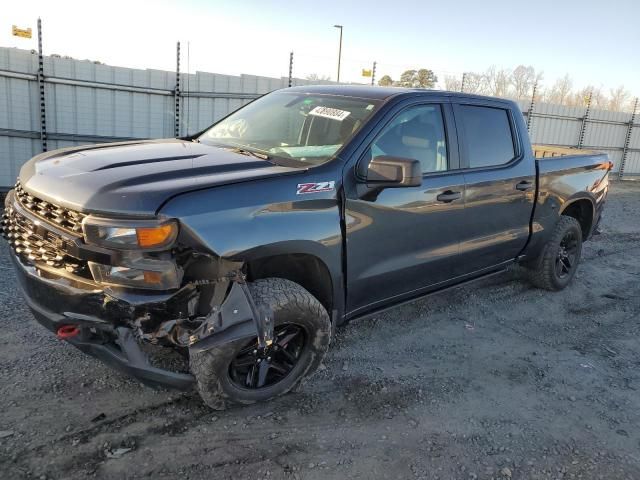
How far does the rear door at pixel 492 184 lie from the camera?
161 inches

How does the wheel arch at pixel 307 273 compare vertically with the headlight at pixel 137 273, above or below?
below

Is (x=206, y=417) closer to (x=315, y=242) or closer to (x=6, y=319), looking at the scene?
(x=315, y=242)

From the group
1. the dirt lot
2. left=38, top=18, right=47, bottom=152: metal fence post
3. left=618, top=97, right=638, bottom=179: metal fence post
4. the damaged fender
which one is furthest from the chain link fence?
left=618, top=97, right=638, bottom=179: metal fence post

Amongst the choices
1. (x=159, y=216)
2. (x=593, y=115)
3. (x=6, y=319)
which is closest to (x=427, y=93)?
(x=159, y=216)

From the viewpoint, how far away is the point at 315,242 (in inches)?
119

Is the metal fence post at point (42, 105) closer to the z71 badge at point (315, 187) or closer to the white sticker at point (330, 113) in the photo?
the white sticker at point (330, 113)

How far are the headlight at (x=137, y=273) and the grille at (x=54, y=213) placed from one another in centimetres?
22

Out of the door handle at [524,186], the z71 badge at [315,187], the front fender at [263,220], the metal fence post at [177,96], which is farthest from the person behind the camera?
the metal fence post at [177,96]

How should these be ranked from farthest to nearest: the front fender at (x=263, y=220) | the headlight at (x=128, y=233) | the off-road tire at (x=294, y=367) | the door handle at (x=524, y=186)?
the door handle at (x=524, y=186) → the off-road tire at (x=294, y=367) → the front fender at (x=263, y=220) → the headlight at (x=128, y=233)

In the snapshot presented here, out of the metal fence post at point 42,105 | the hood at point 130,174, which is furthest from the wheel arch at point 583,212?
the metal fence post at point 42,105

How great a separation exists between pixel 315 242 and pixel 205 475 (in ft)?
4.33

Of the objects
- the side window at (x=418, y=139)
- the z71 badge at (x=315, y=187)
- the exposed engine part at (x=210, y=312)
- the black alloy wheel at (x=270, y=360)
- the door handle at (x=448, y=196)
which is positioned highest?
the side window at (x=418, y=139)

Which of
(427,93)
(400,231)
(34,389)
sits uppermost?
(427,93)

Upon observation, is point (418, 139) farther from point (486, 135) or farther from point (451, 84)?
point (451, 84)
